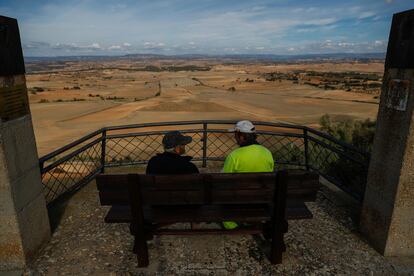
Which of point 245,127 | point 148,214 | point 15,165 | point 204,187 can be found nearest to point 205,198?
point 204,187

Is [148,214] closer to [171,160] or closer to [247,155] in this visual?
[171,160]

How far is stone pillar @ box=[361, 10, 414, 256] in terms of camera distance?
125 inches

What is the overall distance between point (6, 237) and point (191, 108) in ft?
95.5

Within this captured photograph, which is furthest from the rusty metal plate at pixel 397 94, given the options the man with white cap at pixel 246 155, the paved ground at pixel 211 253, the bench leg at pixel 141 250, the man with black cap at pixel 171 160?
the bench leg at pixel 141 250

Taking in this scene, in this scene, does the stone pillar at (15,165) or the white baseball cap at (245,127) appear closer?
the stone pillar at (15,165)

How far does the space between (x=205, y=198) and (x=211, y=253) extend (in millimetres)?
1006

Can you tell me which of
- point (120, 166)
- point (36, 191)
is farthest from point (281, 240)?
point (120, 166)

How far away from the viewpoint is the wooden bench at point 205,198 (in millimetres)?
3146

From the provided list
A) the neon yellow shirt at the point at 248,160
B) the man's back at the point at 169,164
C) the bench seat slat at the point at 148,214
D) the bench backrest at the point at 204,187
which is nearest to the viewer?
the bench backrest at the point at 204,187

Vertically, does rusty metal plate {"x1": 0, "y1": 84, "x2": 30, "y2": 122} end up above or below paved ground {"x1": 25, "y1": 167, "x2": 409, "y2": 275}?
above

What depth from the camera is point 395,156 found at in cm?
340

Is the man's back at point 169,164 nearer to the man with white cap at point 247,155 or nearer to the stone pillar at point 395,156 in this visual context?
the man with white cap at point 247,155

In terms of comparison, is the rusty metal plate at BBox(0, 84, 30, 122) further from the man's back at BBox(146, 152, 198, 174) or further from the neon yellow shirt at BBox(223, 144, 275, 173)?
the neon yellow shirt at BBox(223, 144, 275, 173)

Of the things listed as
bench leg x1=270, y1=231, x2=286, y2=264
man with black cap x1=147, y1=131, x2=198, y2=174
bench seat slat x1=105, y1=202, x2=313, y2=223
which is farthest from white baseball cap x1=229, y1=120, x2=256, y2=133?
bench leg x1=270, y1=231, x2=286, y2=264
